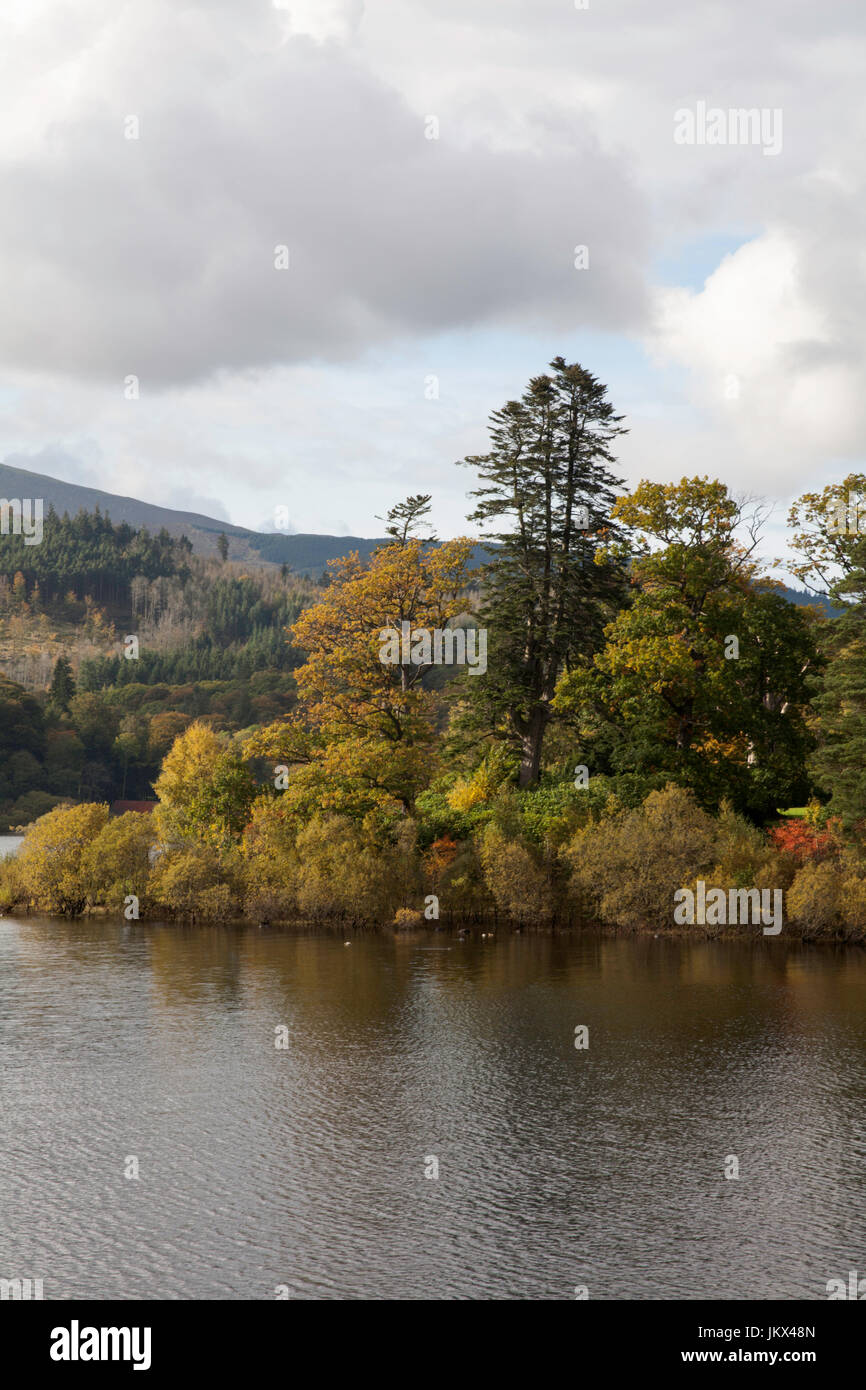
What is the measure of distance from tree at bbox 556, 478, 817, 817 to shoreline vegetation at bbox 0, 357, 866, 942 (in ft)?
0.51

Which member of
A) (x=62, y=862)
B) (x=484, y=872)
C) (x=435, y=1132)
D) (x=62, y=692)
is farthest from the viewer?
(x=62, y=692)

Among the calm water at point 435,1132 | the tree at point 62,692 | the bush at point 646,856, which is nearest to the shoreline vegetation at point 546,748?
the bush at point 646,856

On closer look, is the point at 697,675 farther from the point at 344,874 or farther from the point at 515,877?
the point at 344,874

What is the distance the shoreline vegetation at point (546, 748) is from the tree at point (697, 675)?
0.15 m

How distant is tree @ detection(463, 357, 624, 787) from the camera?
67.8 meters

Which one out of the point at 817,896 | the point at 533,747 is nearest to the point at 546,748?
the point at 533,747

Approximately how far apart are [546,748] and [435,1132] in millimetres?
50658

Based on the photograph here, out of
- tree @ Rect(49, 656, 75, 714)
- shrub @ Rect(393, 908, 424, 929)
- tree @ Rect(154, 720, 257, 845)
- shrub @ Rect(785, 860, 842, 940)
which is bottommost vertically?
shrub @ Rect(393, 908, 424, 929)

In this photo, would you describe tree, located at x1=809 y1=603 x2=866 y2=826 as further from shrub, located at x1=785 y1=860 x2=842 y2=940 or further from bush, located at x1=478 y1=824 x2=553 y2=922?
bush, located at x1=478 y1=824 x2=553 y2=922

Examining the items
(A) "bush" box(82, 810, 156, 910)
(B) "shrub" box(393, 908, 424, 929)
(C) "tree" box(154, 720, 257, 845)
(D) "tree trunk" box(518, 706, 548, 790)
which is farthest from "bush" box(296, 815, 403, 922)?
(A) "bush" box(82, 810, 156, 910)

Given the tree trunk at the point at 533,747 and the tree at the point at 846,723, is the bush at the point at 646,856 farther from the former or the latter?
the tree trunk at the point at 533,747

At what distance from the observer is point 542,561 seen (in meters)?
69.4

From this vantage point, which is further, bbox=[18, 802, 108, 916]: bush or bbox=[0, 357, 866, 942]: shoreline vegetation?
bbox=[18, 802, 108, 916]: bush

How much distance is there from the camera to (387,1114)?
93.7 ft
